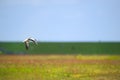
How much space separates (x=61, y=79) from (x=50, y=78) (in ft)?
3.00

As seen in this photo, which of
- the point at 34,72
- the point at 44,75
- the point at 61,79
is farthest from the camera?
the point at 34,72

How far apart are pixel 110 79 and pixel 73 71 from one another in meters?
5.31

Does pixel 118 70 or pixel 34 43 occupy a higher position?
pixel 34 43

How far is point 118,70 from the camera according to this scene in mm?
33875

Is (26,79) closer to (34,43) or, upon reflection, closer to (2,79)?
(2,79)

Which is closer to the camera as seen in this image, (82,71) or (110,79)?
(110,79)

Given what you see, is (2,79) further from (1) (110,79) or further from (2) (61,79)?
(1) (110,79)

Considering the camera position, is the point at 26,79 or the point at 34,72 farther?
the point at 34,72

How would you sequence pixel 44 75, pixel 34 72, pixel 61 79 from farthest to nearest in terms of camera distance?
→ pixel 34 72 → pixel 44 75 → pixel 61 79

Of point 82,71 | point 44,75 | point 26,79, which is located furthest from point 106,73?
point 26,79

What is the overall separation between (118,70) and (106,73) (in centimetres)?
197

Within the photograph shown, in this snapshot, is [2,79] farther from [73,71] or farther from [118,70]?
[118,70]

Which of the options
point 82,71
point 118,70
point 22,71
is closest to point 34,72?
point 22,71

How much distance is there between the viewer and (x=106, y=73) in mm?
32188
